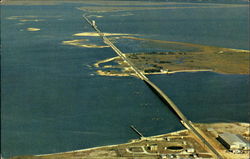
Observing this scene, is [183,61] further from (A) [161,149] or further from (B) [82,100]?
(A) [161,149]

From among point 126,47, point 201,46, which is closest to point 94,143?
point 126,47

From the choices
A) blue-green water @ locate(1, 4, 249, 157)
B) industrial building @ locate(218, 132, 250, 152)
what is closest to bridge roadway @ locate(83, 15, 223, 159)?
blue-green water @ locate(1, 4, 249, 157)

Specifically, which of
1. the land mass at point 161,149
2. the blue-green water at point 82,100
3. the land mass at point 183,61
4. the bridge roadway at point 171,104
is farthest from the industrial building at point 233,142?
the land mass at point 183,61

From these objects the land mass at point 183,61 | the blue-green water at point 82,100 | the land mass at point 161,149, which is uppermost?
the land mass at point 183,61

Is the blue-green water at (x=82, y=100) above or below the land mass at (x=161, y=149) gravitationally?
above

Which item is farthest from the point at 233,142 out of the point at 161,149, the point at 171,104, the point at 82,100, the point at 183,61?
the point at 183,61

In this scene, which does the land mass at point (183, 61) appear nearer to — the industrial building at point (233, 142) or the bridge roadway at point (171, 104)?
the bridge roadway at point (171, 104)

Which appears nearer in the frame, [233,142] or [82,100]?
[233,142]

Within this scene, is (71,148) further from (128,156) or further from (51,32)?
(51,32)

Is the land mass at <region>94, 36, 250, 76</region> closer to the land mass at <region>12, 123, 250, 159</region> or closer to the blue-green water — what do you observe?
the blue-green water
